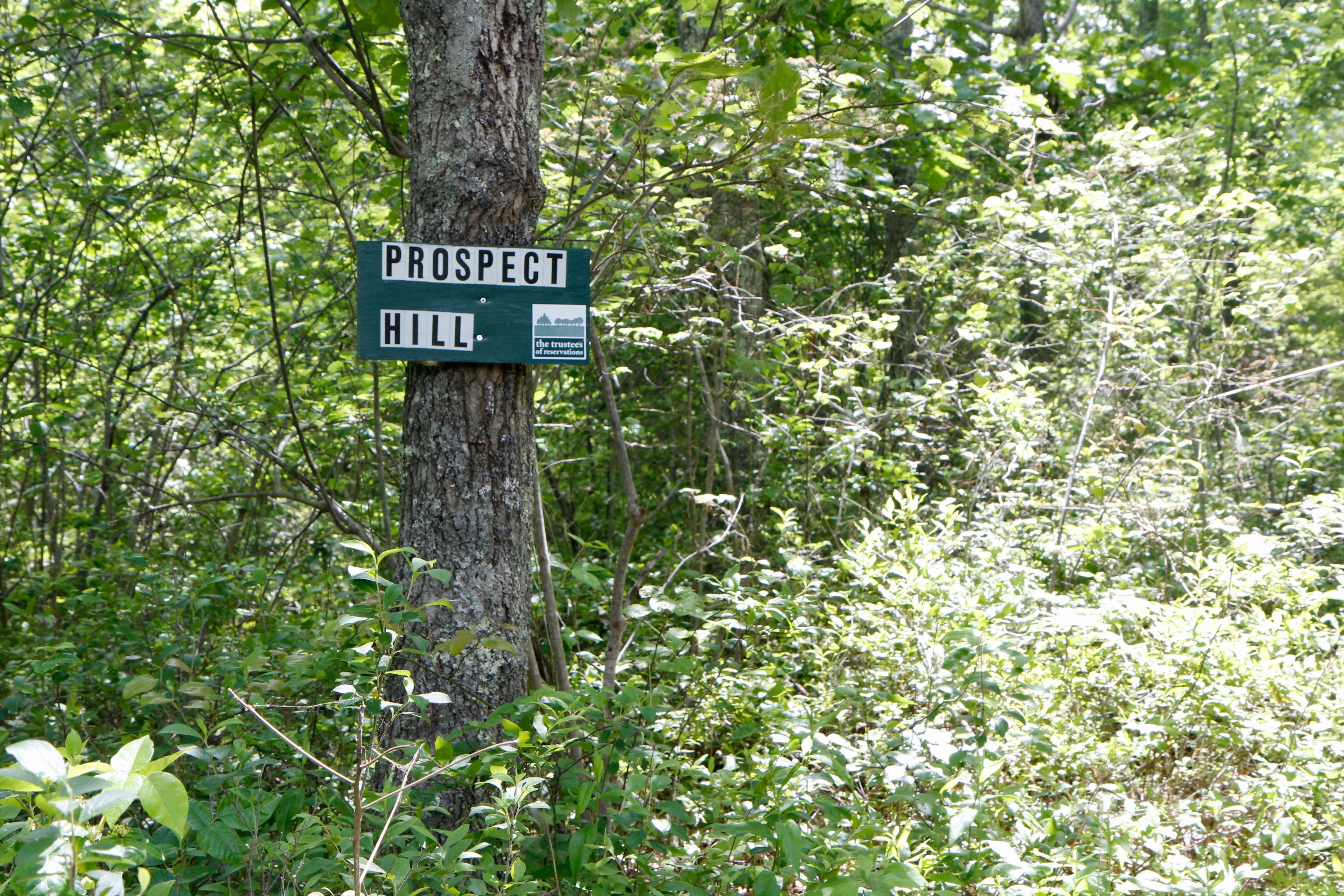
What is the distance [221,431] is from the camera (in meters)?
3.94

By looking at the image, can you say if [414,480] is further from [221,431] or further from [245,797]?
[221,431]

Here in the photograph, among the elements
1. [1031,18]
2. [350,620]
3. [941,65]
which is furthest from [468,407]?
[1031,18]

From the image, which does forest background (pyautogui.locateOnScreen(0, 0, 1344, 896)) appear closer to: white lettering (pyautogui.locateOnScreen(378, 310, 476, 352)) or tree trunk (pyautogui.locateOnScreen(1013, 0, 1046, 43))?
white lettering (pyautogui.locateOnScreen(378, 310, 476, 352))

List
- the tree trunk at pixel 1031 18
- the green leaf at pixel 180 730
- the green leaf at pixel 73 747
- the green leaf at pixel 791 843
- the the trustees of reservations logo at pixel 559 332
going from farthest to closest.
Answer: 1. the tree trunk at pixel 1031 18
2. the the trustees of reservations logo at pixel 559 332
3. the green leaf at pixel 791 843
4. the green leaf at pixel 180 730
5. the green leaf at pixel 73 747

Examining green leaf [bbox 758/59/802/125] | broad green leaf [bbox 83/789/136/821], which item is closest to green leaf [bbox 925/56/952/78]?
green leaf [bbox 758/59/802/125]

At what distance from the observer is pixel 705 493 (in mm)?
4375

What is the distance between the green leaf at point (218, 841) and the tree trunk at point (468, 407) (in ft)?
2.54

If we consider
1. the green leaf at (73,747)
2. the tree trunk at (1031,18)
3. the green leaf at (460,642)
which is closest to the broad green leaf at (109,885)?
the green leaf at (73,747)

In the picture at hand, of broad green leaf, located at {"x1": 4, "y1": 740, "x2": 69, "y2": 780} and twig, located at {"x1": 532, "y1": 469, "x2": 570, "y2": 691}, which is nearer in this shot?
broad green leaf, located at {"x1": 4, "y1": 740, "x2": 69, "y2": 780}

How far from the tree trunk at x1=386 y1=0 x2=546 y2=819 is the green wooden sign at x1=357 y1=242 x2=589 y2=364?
63 mm

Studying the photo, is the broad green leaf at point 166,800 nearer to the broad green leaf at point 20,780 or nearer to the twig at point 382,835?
the broad green leaf at point 20,780

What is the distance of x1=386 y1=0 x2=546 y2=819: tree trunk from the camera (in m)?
2.73

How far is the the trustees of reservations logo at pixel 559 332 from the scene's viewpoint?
2.80 metres

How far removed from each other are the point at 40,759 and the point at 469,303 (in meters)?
1.77
